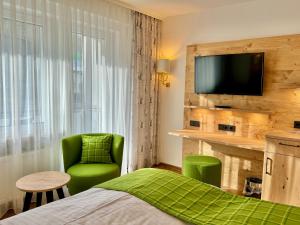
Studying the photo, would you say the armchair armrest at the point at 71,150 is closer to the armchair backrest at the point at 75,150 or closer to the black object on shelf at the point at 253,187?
the armchair backrest at the point at 75,150

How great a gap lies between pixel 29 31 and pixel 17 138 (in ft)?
3.83

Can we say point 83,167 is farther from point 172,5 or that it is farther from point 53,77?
point 172,5

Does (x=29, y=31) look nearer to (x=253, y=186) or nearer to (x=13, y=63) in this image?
(x=13, y=63)

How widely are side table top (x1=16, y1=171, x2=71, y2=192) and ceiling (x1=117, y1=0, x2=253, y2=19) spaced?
246 centimetres

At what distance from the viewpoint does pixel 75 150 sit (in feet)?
10.3

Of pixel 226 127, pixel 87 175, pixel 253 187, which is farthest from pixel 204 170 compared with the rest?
pixel 87 175

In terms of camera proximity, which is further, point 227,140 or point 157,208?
point 227,140

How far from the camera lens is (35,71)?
2846 millimetres

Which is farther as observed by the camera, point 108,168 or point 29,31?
point 108,168

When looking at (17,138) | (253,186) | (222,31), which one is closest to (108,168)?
(17,138)

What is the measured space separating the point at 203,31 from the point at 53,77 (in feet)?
7.63

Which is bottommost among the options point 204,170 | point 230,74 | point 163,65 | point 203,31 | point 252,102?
point 204,170

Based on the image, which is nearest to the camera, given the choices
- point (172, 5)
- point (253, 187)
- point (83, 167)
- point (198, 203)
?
point (198, 203)

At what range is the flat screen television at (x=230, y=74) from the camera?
3.32 metres
